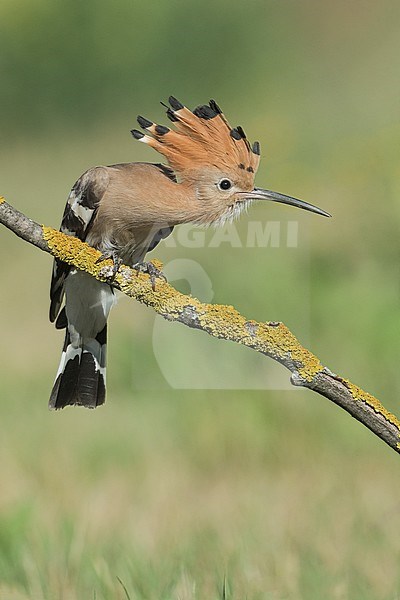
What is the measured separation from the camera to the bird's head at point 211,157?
124 centimetres

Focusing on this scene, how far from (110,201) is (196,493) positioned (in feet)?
4.72

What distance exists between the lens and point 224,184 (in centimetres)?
125

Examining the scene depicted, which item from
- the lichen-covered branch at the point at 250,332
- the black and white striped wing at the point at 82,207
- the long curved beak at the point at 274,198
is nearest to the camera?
the lichen-covered branch at the point at 250,332

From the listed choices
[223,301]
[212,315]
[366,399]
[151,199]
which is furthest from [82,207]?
[223,301]

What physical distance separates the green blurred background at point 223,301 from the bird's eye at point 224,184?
23.8 inches

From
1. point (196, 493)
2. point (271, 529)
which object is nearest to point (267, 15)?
point (196, 493)

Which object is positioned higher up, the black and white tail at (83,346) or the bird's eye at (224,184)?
the bird's eye at (224,184)

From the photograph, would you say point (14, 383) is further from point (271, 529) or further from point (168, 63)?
point (168, 63)

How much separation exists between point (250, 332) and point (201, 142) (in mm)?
348

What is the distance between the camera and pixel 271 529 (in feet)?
6.96

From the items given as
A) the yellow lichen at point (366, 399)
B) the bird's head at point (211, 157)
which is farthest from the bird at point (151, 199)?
the yellow lichen at point (366, 399)

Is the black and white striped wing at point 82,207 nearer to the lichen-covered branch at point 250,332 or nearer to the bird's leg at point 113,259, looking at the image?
the bird's leg at point 113,259

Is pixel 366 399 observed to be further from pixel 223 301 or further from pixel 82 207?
pixel 223 301

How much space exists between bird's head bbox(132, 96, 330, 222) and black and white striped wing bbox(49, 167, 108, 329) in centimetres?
16
